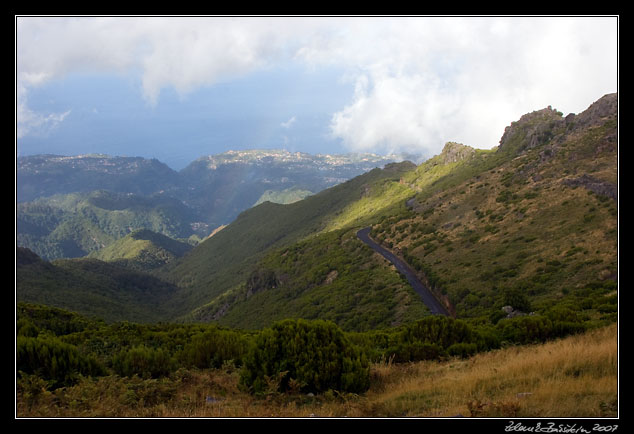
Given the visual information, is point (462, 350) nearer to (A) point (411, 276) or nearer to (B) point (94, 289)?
(A) point (411, 276)

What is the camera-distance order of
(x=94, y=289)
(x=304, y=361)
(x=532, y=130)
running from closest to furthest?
(x=304, y=361) < (x=532, y=130) < (x=94, y=289)

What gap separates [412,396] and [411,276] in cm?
6073

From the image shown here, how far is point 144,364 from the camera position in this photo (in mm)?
12438

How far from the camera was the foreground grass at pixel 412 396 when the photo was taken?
7.71m

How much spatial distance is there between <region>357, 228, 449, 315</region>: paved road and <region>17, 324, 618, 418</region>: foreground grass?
40.0 m

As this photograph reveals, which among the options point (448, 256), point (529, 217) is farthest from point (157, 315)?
point (529, 217)

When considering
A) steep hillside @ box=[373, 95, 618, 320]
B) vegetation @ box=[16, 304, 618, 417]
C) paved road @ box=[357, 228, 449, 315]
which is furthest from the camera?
paved road @ box=[357, 228, 449, 315]

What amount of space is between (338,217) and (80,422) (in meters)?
187

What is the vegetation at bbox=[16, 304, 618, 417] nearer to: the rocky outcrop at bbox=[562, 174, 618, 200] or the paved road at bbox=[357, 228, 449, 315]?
the paved road at bbox=[357, 228, 449, 315]

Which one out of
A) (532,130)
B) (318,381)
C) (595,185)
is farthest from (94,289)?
(532,130)

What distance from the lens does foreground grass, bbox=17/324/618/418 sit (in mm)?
7711

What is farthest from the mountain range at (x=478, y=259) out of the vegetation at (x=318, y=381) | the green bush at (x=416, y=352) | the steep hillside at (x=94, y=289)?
the vegetation at (x=318, y=381)

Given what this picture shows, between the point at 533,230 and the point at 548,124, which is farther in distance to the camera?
the point at 548,124

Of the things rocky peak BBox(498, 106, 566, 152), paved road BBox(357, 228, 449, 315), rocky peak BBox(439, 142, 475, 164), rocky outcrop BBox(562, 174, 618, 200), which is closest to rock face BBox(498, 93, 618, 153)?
rocky peak BBox(498, 106, 566, 152)
